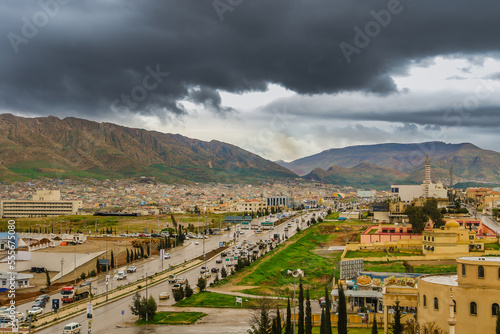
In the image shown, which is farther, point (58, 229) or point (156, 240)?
point (58, 229)

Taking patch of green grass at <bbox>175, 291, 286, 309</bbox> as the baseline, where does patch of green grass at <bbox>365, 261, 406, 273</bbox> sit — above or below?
above

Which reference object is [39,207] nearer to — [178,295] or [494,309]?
[178,295]

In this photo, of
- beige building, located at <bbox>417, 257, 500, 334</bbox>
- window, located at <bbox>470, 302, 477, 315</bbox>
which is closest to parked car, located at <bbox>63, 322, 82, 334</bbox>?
beige building, located at <bbox>417, 257, 500, 334</bbox>

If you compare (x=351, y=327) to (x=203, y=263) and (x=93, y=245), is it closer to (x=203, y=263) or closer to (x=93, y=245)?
(x=203, y=263)

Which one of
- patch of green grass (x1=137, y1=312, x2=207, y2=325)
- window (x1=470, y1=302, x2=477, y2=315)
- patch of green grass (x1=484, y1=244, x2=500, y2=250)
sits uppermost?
window (x1=470, y1=302, x2=477, y2=315)

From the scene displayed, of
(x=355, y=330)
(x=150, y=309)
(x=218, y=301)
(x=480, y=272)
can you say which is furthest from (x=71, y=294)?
(x=480, y=272)

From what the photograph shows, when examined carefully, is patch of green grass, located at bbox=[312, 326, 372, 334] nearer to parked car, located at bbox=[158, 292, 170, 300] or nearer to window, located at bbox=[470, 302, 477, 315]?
window, located at bbox=[470, 302, 477, 315]

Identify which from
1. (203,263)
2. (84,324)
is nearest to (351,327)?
(84,324)
